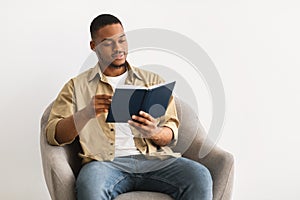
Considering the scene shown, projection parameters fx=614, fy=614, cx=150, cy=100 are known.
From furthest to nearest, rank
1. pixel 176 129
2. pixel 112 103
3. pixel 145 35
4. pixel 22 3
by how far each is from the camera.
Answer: pixel 22 3, pixel 145 35, pixel 176 129, pixel 112 103

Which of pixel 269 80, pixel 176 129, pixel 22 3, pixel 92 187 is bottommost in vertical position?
pixel 92 187

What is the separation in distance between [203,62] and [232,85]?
1.20 ft

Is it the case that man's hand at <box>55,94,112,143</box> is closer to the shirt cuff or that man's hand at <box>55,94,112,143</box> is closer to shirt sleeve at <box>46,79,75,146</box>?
shirt sleeve at <box>46,79,75,146</box>

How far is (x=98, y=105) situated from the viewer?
229 centimetres

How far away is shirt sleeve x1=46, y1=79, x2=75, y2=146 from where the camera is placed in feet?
7.96

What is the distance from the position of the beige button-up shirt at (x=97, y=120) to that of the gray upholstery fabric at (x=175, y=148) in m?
0.08

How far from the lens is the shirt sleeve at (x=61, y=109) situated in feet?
7.96

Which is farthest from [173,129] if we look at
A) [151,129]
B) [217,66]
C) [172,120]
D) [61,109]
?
[217,66]

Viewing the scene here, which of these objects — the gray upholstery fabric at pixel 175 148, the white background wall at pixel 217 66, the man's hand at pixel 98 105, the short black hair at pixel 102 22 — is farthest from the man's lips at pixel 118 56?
the white background wall at pixel 217 66

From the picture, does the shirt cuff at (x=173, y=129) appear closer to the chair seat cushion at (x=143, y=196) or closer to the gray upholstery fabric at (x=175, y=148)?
the gray upholstery fabric at (x=175, y=148)

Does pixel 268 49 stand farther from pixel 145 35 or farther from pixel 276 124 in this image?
pixel 145 35

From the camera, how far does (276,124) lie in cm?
313

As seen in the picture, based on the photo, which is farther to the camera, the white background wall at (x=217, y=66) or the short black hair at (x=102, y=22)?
the white background wall at (x=217, y=66)

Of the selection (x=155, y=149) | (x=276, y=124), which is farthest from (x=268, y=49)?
(x=155, y=149)
